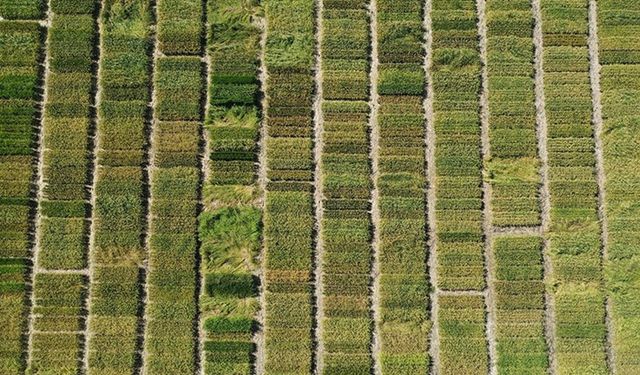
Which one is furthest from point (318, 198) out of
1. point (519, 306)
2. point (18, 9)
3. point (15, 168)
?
point (18, 9)

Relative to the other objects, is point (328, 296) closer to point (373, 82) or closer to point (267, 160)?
point (267, 160)

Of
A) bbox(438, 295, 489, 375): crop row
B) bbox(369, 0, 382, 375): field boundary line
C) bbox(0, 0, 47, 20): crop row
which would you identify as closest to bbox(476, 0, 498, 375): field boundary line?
→ bbox(438, 295, 489, 375): crop row

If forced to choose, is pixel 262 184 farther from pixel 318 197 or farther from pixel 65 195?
pixel 65 195

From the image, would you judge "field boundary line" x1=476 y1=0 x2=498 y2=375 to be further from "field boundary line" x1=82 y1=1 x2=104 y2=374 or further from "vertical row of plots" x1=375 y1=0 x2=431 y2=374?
"field boundary line" x1=82 y1=1 x2=104 y2=374

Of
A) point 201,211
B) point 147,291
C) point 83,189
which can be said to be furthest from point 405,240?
point 83,189

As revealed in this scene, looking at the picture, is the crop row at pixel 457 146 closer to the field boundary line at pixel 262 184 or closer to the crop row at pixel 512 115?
the crop row at pixel 512 115
